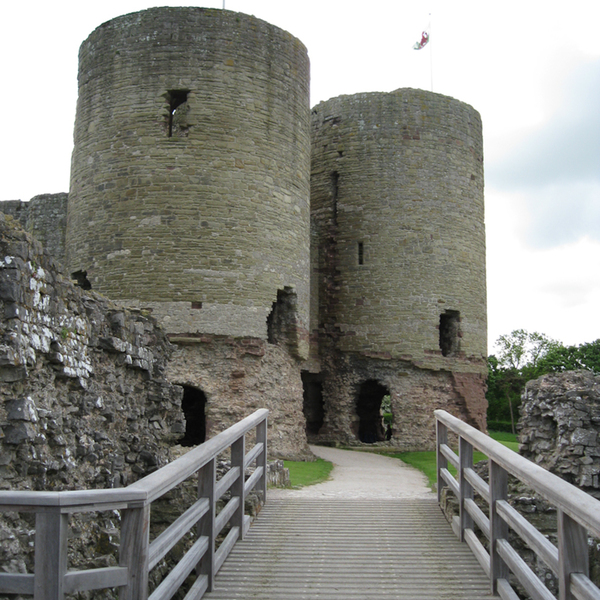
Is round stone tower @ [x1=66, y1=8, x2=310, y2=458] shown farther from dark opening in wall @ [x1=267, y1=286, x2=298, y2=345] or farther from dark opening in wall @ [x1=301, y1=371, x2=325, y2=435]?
dark opening in wall @ [x1=301, y1=371, x2=325, y2=435]

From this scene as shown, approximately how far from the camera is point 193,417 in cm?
1683

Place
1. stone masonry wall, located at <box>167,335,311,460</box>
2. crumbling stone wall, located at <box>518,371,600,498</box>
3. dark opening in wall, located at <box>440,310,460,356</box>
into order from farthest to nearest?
dark opening in wall, located at <box>440,310,460,356</box>, stone masonry wall, located at <box>167,335,311,460</box>, crumbling stone wall, located at <box>518,371,600,498</box>

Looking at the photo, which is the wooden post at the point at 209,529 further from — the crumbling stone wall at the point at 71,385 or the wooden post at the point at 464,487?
the wooden post at the point at 464,487

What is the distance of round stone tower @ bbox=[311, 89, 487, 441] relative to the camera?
1989 cm

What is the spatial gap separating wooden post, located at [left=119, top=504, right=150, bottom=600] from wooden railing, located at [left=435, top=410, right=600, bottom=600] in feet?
6.22

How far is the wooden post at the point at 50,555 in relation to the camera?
289 centimetres

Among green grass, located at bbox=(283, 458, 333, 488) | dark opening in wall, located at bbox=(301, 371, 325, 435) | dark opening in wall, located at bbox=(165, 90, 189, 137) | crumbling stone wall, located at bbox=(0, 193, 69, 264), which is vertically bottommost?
green grass, located at bbox=(283, 458, 333, 488)

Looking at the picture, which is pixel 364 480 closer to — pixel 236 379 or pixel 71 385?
Answer: pixel 236 379

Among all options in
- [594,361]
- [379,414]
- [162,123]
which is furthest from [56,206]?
[594,361]

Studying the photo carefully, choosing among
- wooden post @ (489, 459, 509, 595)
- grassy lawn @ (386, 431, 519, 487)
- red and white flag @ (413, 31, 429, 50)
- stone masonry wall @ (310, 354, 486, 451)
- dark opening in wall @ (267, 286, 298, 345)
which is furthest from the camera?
red and white flag @ (413, 31, 429, 50)

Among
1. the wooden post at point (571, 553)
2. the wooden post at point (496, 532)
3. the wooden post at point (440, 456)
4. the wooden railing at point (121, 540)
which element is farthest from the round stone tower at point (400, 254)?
the wooden post at point (571, 553)

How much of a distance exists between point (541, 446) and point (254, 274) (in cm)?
860

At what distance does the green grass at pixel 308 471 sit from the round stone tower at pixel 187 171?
109 inches

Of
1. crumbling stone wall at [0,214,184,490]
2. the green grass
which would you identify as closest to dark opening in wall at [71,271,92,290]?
the green grass
